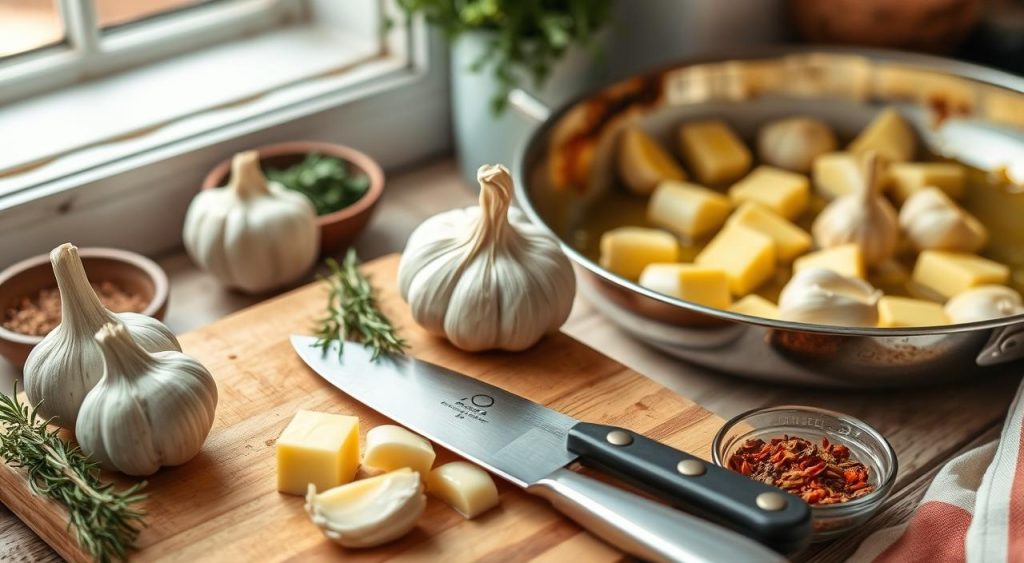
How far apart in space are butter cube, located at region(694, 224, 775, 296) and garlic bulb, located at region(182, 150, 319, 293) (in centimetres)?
45

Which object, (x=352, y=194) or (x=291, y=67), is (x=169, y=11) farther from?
(x=352, y=194)

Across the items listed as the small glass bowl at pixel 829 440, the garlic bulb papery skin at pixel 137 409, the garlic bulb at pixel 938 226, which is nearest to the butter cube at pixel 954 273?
the garlic bulb at pixel 938 226

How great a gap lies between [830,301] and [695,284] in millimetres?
143

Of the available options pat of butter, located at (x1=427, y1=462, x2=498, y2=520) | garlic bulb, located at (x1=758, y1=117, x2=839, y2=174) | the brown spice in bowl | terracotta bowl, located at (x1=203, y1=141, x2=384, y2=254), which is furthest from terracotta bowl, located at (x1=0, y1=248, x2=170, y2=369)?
garlic bulb, located at (x1=758, y1=117, x2=839, y2=174)

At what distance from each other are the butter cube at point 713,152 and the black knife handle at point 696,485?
2.08 feet

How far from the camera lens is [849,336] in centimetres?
103

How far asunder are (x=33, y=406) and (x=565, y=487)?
460mm

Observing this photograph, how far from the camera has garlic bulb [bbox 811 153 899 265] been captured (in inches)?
51.3

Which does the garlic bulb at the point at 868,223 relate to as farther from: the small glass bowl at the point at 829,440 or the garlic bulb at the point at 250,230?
the garlic bulb at the point at 250,230

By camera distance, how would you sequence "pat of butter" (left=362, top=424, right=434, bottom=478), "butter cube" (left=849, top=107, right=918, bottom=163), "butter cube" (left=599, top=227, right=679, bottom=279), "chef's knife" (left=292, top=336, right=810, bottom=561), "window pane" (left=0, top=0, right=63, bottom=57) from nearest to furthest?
1. "chef's knife" (left=292, top=336, right=810, bottom=561)
2. "pat of butter" (left=362, top=424, right=434, bottom=478)
3. "butter cube" (left=599, top=227, right=679, bottom=279)
4. "window pane" (left=0, top=0, right=63, bottom=57)
5. "butter cube" (left=849, top=107, right=918, bottom=163)

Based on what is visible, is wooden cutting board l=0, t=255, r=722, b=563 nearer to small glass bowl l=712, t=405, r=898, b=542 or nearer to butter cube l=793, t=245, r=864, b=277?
small glass bowl l=712, t=405, r=898, b=542

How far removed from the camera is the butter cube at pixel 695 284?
1193 millimetres

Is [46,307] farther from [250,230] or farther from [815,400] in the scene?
[815,400]

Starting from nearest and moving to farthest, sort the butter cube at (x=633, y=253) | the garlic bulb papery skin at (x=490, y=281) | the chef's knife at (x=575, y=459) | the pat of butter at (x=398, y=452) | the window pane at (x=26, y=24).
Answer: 1. the chef's knife at (x=575, y=459)
2. the pat of butter at (x=398, y=452)
3. the garlic bulb papery skin at (x=490, y=281)
4. the butter cube at (x=633, y=253)
5. the window pane at (x=26, y=24)
